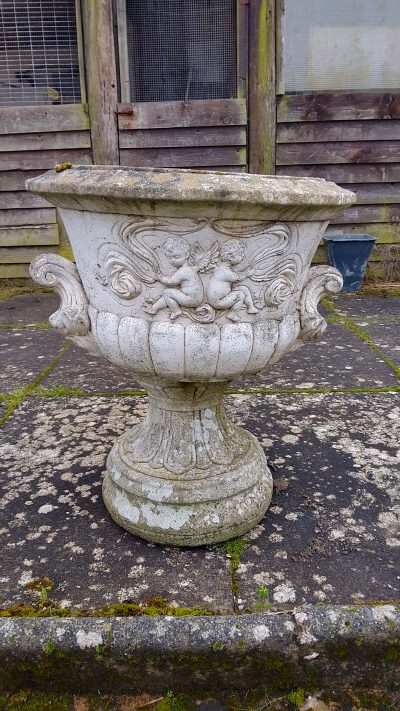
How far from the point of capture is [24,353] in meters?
3.17

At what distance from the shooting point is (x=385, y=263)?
4.69m

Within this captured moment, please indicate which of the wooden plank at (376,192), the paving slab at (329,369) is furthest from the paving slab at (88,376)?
the wooden plank at (376,192)

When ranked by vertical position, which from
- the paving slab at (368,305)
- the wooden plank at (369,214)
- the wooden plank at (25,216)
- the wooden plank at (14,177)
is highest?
the wooden plank at (14,177)

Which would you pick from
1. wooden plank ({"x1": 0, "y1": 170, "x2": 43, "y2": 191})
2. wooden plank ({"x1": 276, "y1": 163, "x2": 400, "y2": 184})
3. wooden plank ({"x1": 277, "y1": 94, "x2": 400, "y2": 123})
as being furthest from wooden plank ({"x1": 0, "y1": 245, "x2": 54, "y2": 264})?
wooden plank ({"x1": 277, "y1": 94, "x2": 400, "y2": 123})

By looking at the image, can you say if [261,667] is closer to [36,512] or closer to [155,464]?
[155,464]

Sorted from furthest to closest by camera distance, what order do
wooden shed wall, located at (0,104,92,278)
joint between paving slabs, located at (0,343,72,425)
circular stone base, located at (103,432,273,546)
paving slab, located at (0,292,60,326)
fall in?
wooden shed wall, located at (0,104,92,278) < paving slab, located at (0,292,60,326) < joint between paving slabs, located at (0,343,72,425) < circular stone base, located at (103,432,273,546)

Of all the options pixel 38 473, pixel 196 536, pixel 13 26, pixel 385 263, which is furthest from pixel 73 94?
pixel 196 536

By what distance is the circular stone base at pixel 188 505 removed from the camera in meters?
1.56

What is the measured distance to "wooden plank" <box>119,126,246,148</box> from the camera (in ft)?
14.1

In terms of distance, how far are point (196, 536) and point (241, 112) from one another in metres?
3.58

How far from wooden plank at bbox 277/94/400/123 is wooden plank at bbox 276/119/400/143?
40mm

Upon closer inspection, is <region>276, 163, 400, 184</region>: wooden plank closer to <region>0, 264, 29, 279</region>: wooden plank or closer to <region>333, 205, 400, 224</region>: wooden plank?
<region>333, 205, 400, 224</region>: wooden plank

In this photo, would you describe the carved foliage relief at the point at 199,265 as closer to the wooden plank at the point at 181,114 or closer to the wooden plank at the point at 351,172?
the wooden plank at the point at 181,114

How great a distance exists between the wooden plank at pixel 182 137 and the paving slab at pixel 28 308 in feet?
4.39
